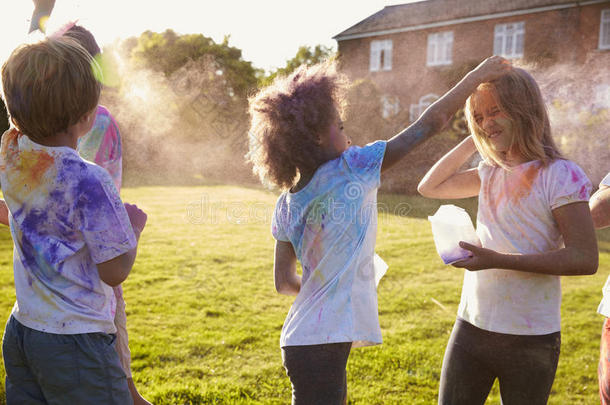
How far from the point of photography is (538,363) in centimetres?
195

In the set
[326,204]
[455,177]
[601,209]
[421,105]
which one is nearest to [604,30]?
[421,105]

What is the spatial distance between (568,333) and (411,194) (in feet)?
33.9

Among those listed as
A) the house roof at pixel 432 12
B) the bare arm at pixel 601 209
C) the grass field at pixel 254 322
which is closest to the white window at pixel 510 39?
the house roof at pixel 432 12

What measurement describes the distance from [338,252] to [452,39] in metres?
26.8

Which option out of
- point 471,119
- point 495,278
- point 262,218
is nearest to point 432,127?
point 471,119

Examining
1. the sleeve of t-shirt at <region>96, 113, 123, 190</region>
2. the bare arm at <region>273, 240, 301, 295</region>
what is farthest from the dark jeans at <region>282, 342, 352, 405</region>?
the sleeve of t-shirt at <region>96, 113, 123, 190</region>

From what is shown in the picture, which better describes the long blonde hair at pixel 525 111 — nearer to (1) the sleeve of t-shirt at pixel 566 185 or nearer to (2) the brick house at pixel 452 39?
(1) the sleeve of t-shirt at pixel 566 185

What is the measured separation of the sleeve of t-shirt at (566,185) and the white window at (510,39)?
24796 millimetres

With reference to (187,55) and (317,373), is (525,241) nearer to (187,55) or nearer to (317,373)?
(317,373)

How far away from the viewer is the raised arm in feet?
6.22

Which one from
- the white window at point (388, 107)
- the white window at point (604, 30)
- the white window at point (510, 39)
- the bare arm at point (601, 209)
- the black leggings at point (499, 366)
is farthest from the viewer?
the white window at point (510, 39)

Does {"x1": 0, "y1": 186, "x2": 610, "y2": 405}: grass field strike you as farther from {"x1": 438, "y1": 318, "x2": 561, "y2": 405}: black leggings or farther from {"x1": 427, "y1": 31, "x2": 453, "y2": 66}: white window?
{"x1": 427, "y1": 31, "x2": 453, "y2": 66}: white window

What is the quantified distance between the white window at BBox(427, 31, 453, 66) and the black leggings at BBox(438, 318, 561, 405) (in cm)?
2592

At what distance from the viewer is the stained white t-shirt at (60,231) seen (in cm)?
166
